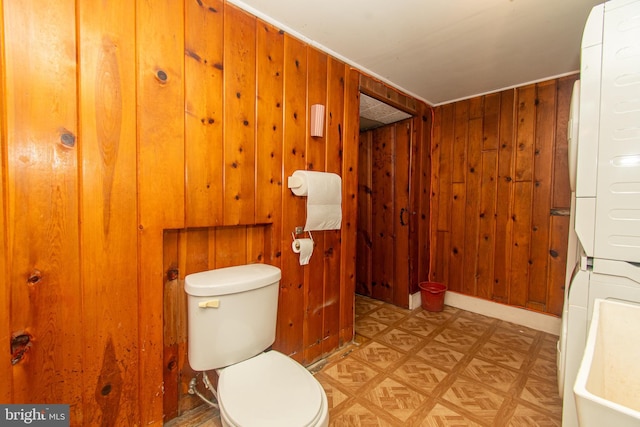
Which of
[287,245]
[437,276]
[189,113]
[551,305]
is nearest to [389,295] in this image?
[437,276]

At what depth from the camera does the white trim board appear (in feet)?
7.75

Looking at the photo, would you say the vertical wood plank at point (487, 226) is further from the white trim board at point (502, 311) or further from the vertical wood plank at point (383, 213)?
the vertical wood plank at point (383, 213)

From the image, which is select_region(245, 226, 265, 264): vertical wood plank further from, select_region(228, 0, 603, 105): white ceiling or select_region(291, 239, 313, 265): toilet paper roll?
select_region(228, 0, 603, 105): white ceiling

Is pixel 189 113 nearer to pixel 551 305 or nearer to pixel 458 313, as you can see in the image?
pixel 458 313

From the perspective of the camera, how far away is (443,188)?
301cm

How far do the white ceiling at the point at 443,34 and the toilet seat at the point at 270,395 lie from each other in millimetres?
1828

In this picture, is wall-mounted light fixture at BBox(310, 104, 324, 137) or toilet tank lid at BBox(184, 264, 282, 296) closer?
toilet tank lid at BBox(184, 264, 282, 296)

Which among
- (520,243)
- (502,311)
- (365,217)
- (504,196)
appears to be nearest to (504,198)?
(504,196)

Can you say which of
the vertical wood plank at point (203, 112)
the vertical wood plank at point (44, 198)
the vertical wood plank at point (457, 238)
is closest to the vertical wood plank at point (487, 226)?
the vertical wood plank at point (457, 238)

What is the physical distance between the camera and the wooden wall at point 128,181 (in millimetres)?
965

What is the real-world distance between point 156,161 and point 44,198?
40cm

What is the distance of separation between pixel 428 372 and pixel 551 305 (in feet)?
4.63

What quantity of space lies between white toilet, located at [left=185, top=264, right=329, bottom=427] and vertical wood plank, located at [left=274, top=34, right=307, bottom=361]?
A: 0.96ft

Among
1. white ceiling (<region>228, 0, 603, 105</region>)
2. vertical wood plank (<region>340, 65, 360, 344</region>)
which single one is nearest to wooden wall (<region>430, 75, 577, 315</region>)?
white ceiling (<region>228, 0, 603, 105</region>)
